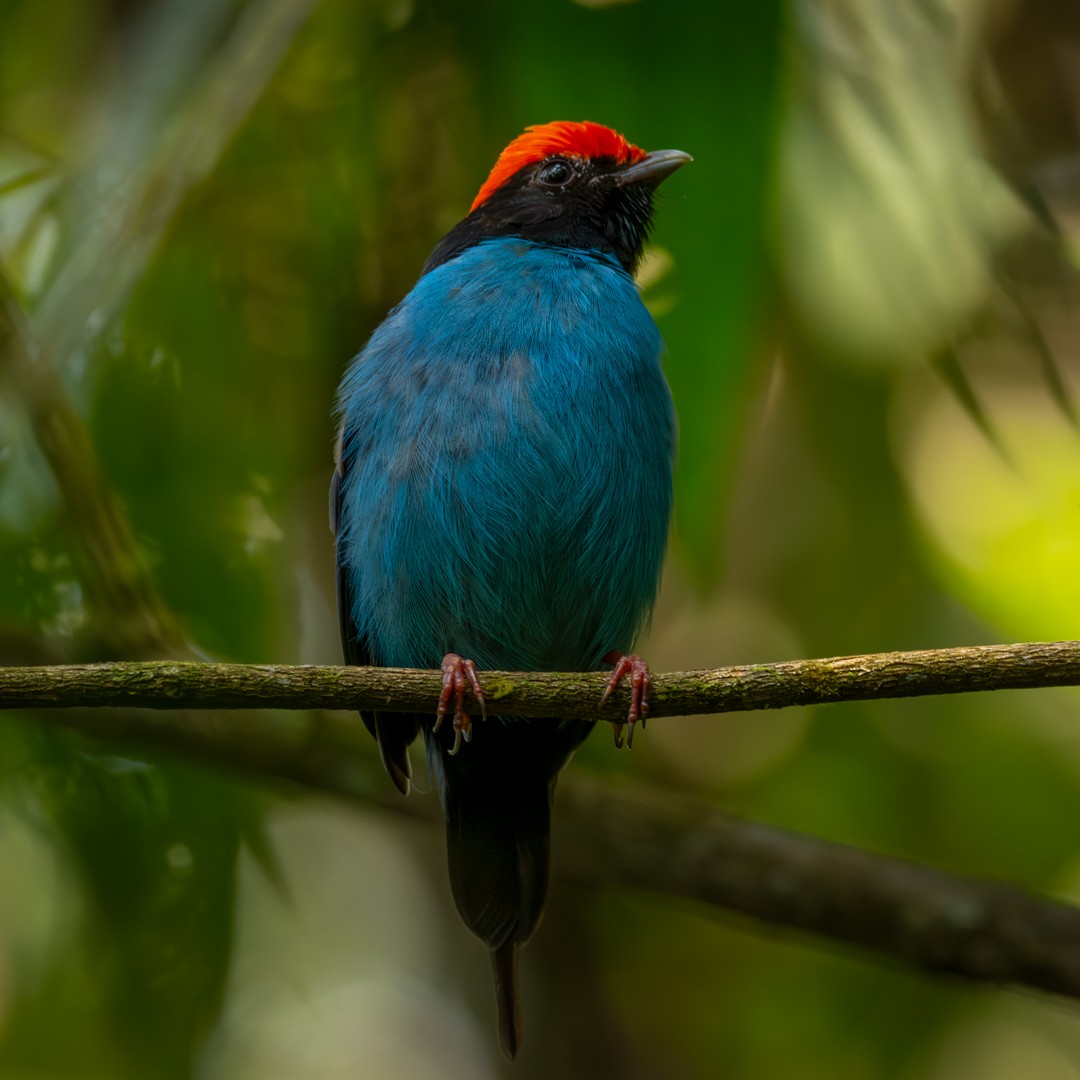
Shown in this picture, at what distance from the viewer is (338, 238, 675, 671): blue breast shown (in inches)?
142

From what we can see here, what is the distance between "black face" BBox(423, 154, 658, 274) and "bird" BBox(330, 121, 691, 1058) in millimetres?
233

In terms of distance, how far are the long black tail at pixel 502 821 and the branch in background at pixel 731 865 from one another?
0.13 m

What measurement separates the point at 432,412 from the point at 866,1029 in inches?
113

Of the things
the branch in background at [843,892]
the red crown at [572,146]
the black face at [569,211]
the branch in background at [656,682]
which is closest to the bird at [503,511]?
the black face at [569,211]

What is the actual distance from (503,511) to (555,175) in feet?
4.93

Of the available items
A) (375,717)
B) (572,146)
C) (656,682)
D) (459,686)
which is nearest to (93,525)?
(375,717)

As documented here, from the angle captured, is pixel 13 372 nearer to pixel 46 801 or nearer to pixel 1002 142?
pixel 46 801

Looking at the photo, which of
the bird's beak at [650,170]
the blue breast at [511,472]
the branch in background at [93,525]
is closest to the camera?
the branch in background at [93,525]

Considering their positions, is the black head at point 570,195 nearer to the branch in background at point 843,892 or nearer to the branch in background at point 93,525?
the branch in background at point 93,525

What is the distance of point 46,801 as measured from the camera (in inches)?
119

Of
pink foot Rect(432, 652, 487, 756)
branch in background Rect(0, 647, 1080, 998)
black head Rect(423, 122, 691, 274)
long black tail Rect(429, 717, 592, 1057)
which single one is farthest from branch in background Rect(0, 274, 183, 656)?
black head Rect(423, 122, 691, 274)

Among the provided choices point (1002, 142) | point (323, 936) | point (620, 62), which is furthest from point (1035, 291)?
point (323, 936)

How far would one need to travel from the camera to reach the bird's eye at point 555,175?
451 cm

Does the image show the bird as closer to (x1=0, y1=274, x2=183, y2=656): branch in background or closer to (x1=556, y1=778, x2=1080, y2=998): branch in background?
(x1=556, y1=778, x2=1080, y2=998): branch in background
